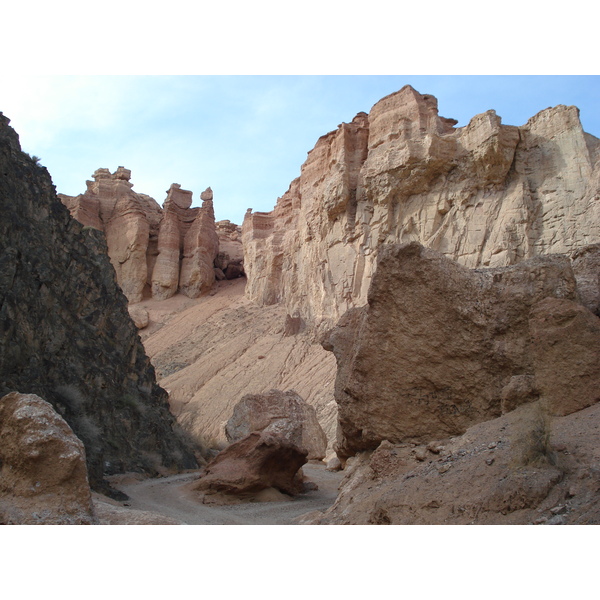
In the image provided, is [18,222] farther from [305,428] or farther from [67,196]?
[67,196]

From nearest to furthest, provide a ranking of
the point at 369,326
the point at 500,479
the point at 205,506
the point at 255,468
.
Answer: the point at 500,479 < the point at 369,326 < the point at 205,506 < the point at 255,468

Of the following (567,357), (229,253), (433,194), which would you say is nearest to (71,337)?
Result: (567,357)

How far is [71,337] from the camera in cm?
1431

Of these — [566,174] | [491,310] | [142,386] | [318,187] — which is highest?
[318,187]

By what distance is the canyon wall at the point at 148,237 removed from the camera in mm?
46750

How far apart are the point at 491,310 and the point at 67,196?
46.5 meters

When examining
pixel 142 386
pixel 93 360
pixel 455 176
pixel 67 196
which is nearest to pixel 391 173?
pixel 455 176

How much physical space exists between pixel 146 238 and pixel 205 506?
1557 inches

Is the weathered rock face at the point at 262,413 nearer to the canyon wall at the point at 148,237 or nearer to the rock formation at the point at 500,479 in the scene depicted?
the rock formation at the point at 500,479

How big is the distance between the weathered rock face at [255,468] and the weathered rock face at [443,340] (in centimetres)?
566

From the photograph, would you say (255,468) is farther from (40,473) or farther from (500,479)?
(500,479)

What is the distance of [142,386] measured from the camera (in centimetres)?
1928

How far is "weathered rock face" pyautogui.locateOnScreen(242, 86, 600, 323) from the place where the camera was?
24234 mm

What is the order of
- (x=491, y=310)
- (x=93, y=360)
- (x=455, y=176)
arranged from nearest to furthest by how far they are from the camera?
(x=491, y=310)
(x=93, y=360)
(x=455, y=176)
